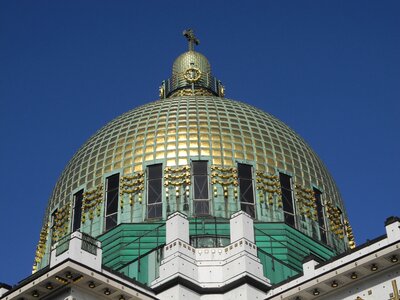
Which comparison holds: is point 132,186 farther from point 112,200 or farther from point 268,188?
point 268,188

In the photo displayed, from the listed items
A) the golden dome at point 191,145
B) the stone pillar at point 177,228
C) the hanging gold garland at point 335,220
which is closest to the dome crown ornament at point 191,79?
Answer: the golden dome at point 191,145

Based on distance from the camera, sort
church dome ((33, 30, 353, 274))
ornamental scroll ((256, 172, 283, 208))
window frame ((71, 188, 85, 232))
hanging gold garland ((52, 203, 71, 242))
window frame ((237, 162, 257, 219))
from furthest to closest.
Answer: hanging gold garland ((52, 203, 71, 242))
window frame ((71, 188, 85, 232))
ornamental scroll ((256, 172, 283, 208))
church dome ((33, 30, 353, 274))
window frame ((237, 162, 257, 219))

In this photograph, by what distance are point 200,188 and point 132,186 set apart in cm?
305

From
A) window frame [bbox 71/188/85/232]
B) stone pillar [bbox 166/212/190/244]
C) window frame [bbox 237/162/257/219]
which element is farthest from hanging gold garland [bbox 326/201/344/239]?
window frame [bbox 71/188/85/232]

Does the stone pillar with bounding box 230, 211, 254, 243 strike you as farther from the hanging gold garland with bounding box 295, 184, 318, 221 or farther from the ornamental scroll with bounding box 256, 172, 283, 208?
the hanging gold garland with bounding box 295, 184, 318, 221

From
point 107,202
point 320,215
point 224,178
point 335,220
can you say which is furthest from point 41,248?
point 335,220

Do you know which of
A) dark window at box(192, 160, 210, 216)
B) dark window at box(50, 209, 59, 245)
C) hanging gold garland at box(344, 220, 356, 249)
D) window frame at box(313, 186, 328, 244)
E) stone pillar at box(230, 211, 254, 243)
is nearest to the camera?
stone pillar at box(230, 211, 254, 243)

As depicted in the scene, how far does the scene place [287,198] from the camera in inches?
1756

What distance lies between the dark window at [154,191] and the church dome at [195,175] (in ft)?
0.14

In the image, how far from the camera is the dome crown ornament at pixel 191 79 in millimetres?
54625

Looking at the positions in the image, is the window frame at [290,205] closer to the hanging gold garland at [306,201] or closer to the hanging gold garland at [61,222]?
the hanging gold garland at [306,201]

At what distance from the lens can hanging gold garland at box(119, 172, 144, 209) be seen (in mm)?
43875

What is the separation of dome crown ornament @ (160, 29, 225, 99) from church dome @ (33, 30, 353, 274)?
4.63 metres

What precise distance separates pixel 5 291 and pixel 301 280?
33.0ft
